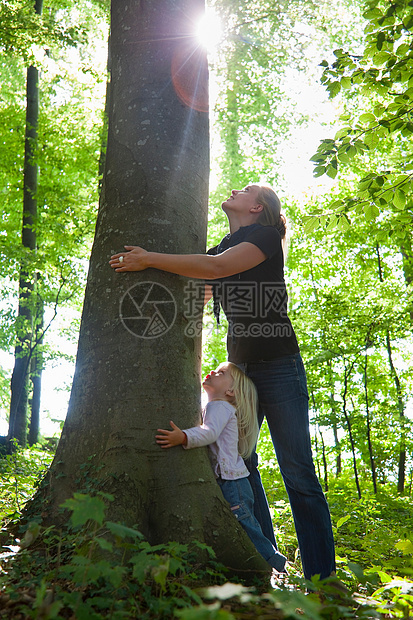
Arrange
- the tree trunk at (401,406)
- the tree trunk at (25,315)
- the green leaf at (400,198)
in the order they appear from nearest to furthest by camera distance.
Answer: the green leaf at (400,198), the tree trunk at (25,315), the tree trunk at (401,406)

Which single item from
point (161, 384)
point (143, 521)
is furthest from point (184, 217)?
point (143, 521)

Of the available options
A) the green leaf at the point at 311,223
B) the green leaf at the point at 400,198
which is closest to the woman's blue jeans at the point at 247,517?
the green leaf at the point at 311,223

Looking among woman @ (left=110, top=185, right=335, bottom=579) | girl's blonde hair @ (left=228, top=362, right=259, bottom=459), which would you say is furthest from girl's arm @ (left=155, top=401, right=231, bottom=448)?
woman @ (left=110, top=185, right=335, bottom=579)

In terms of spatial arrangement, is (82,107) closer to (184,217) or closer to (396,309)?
(396,309)

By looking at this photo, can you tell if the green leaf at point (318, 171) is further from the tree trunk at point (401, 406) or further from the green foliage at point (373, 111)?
the tree trunk at point (401, 406)

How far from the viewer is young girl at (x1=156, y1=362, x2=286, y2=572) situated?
2.44 m

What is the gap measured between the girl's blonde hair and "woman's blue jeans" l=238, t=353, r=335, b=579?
5 centimetres

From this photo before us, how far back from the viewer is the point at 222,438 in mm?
2713

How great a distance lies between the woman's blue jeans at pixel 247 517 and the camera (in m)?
2.49

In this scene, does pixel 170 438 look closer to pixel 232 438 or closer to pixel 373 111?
pixel 232 438

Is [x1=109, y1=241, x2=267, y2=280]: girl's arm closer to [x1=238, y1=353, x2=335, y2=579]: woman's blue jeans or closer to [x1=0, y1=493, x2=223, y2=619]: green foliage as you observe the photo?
[x1=238, y1=353, x2=335, y2=579]: woman's blue jeans

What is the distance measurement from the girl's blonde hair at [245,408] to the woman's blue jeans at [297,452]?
0.15 feet

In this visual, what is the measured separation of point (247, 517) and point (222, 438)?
1.48ft

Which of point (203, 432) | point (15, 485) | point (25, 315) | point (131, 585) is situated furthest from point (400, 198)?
point (25, 315)
